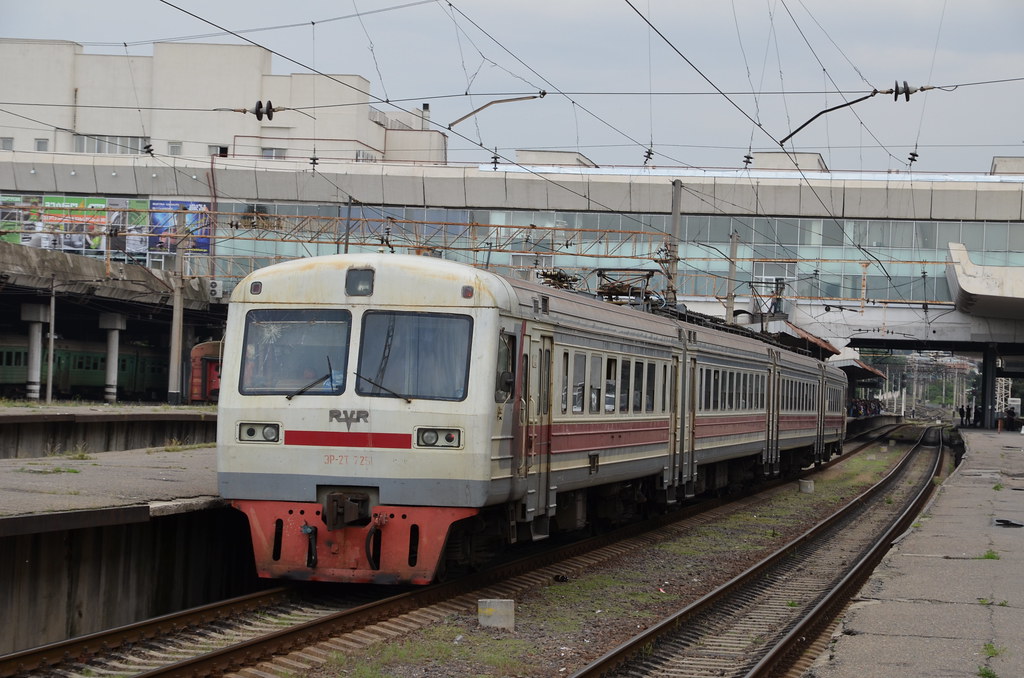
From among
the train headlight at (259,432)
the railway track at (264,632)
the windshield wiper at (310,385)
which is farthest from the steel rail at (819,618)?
the train headlight at (259,432)

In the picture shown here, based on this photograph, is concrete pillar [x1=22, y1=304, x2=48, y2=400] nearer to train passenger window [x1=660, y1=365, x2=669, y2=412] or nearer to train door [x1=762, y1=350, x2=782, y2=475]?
train door [x1=762, y1=350, x2=782, y2=475]

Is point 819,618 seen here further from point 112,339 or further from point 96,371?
point 96,371

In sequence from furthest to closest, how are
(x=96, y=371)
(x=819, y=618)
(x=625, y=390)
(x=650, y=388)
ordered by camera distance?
(x=96, y=371), (x=650, y=388), (x=625, y=390), (x=819, y=618)

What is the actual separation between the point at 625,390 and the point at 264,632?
22.3 feet

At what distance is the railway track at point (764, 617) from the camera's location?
9477 mm

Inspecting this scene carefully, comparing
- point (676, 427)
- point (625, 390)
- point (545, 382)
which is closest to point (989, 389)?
point (676, 427)

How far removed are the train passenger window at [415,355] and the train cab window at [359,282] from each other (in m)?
0.22

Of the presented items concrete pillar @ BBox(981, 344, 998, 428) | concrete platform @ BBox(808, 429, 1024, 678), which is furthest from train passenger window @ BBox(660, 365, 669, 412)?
concrete pillar @ BBox(981, 344, 998, 428)

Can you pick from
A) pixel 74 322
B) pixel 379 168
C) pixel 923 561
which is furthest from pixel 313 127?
pixel 923 561

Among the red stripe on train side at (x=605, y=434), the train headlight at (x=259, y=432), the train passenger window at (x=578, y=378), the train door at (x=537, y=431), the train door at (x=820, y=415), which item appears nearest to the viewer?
the train headlight at (x=259, y=432)

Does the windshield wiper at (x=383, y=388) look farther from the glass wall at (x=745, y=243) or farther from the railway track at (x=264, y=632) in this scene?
the glass wall at (x=745, y=243)

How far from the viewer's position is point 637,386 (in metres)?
15.9

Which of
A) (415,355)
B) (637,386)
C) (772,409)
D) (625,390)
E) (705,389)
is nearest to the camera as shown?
(415,355)

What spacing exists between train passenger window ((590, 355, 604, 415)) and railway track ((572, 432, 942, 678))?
7.95 feet
